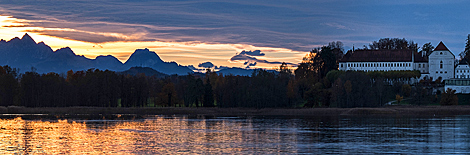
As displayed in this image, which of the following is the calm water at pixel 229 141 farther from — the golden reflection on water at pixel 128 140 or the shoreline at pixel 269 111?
the shoreline at pixel 269 111

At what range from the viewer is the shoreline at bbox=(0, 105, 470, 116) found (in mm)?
104394

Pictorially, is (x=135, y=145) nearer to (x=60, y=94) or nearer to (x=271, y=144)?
(x=271, y=144)

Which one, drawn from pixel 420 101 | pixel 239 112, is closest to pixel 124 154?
pixel 239 112

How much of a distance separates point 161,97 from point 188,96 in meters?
8.24

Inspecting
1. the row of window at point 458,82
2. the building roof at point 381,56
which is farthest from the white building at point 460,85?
the building roof at point 381,56

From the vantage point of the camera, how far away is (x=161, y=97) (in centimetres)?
12412

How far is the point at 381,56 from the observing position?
531 feet

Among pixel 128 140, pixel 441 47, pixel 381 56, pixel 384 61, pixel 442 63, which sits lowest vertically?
pixel 128 140

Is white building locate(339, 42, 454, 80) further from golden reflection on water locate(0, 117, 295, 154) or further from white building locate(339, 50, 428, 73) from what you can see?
golden reflection on water locate(0, 117, 295, 154)

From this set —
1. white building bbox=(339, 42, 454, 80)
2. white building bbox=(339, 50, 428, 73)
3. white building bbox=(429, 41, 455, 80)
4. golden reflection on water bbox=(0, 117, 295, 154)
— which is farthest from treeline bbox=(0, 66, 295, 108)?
white building bbox=(429, 41, 455, 80)

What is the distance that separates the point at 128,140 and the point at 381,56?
124167 millimetres

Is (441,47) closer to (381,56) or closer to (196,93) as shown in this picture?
(381,56)

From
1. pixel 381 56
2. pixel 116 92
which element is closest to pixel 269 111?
pixel 116 92

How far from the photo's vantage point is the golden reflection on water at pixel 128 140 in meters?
43.5
